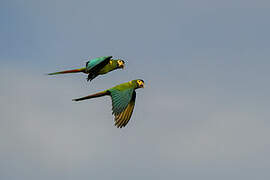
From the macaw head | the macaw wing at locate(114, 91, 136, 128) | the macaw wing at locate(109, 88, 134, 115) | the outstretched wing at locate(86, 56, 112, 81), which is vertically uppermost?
the outstretched wing at locate(86, 56, 112, 81)

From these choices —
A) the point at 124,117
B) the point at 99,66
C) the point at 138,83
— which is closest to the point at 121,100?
the point at 124,117

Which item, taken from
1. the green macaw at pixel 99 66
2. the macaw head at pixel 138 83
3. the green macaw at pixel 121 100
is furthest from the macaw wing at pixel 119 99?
the green macaw at pixel 99 66

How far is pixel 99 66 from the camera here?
55938 millimetres

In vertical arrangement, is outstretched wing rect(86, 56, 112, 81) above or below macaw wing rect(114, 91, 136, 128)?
above

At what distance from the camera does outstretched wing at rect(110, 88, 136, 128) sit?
54312mm

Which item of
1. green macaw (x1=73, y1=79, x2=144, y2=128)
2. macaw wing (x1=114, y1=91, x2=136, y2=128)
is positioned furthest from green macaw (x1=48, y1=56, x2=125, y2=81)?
macaw wing (x1=114, y1=91, x2=136, y2=128)

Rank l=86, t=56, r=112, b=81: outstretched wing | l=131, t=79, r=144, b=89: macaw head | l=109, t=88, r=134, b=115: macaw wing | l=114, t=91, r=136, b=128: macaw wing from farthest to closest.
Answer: l=131, t=79, r=144, b=89: macaw head < l=86, t=56, r=112, b=81: outstretched wing < l=114, t=91, r=136, b=128: macaw wing < l=109, t=88, r=134, b=115: macaw wing

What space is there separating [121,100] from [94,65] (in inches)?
94.2

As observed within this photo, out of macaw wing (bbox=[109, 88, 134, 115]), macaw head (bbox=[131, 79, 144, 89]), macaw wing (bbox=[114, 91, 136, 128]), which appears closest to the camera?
macaw wing (bbox=[109, 88, 134, 115])

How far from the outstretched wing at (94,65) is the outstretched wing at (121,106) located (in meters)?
1.42

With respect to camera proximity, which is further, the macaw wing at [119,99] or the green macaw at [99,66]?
the green macaw at [99,66]

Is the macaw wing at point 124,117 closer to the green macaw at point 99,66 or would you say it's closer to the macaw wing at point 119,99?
the macaw wing at point 119,99

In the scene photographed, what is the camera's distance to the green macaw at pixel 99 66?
55312 mm

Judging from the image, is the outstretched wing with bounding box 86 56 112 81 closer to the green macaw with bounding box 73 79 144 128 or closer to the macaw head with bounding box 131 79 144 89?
the green macaw with bounding box 73 79 144 128
